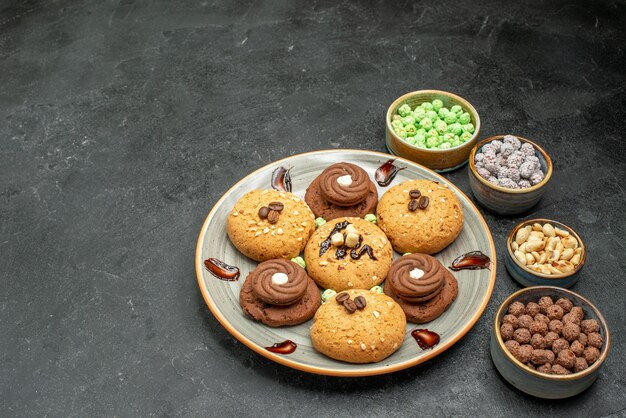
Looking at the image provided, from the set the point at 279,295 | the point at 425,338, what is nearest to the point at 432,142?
the point at 425,338

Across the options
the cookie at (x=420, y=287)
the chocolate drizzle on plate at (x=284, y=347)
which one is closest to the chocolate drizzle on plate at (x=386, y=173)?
the cookie at (x=420, y=287)

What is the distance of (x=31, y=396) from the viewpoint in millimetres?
3475

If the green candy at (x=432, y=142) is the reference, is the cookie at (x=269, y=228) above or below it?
above

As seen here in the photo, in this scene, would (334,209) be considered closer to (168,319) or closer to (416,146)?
(416,146)

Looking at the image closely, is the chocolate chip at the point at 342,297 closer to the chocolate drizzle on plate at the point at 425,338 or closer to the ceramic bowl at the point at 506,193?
the chocolate drizzle on plate at the point at 425,338

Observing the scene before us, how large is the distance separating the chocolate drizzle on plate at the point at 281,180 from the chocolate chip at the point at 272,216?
41cm

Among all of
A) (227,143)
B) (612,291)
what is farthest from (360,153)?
(612,291)

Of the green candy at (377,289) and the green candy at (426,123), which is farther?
the green candy at (426,123)

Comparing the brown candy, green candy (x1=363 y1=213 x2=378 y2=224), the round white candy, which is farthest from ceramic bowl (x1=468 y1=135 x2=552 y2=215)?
the round white candy

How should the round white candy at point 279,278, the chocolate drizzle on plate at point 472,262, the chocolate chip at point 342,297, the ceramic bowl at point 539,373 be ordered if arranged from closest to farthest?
the ceramic bowl at point 539,373, the chocolate chip at point 342,297, the round white candy at point 279,278, the chocolate drizzle on plate at point 472,262

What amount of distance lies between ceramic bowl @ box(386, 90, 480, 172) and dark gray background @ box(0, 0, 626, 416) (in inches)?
5.3

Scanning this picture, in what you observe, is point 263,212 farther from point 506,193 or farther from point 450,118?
point 450,118

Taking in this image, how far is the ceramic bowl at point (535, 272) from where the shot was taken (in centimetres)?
361

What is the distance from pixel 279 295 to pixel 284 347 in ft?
0.83
